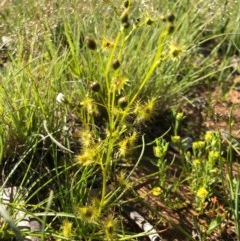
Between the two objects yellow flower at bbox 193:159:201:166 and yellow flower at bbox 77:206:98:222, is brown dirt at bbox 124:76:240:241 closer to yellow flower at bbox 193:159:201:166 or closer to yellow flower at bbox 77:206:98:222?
yellow flower at bbox 193:159:201:166

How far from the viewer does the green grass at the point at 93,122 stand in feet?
4.61

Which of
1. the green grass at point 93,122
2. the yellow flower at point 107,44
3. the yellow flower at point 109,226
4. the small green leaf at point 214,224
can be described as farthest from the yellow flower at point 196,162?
the yellow flower at point 107,44

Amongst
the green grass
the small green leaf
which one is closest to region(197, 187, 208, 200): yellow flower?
the green grass

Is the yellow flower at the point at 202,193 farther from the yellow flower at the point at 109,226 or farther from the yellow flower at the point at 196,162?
the yellow flower at the point at 109,226

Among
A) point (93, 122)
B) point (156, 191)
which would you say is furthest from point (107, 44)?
point (156, 191)

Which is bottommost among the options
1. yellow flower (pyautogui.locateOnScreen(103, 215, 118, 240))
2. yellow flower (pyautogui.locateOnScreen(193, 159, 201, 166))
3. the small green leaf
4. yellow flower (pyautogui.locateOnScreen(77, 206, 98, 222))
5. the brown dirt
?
the brown dirt

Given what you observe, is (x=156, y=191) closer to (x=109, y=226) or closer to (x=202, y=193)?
(x=202, y=193)

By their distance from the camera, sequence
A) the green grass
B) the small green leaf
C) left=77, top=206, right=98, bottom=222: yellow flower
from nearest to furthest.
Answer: left=77, top=206, right=98, bottom=222: yellow flower
the green grass
the small green leaf

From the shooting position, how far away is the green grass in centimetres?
140

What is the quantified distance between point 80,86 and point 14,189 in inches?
23.7

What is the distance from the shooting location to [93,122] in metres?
1.61

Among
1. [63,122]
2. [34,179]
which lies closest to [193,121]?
[63,122]

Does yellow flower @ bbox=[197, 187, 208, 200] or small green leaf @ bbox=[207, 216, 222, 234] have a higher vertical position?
yellow flower @ bbox=[197, 187, 208, 200]

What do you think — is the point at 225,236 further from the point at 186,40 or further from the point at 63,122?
the point at 186,40
